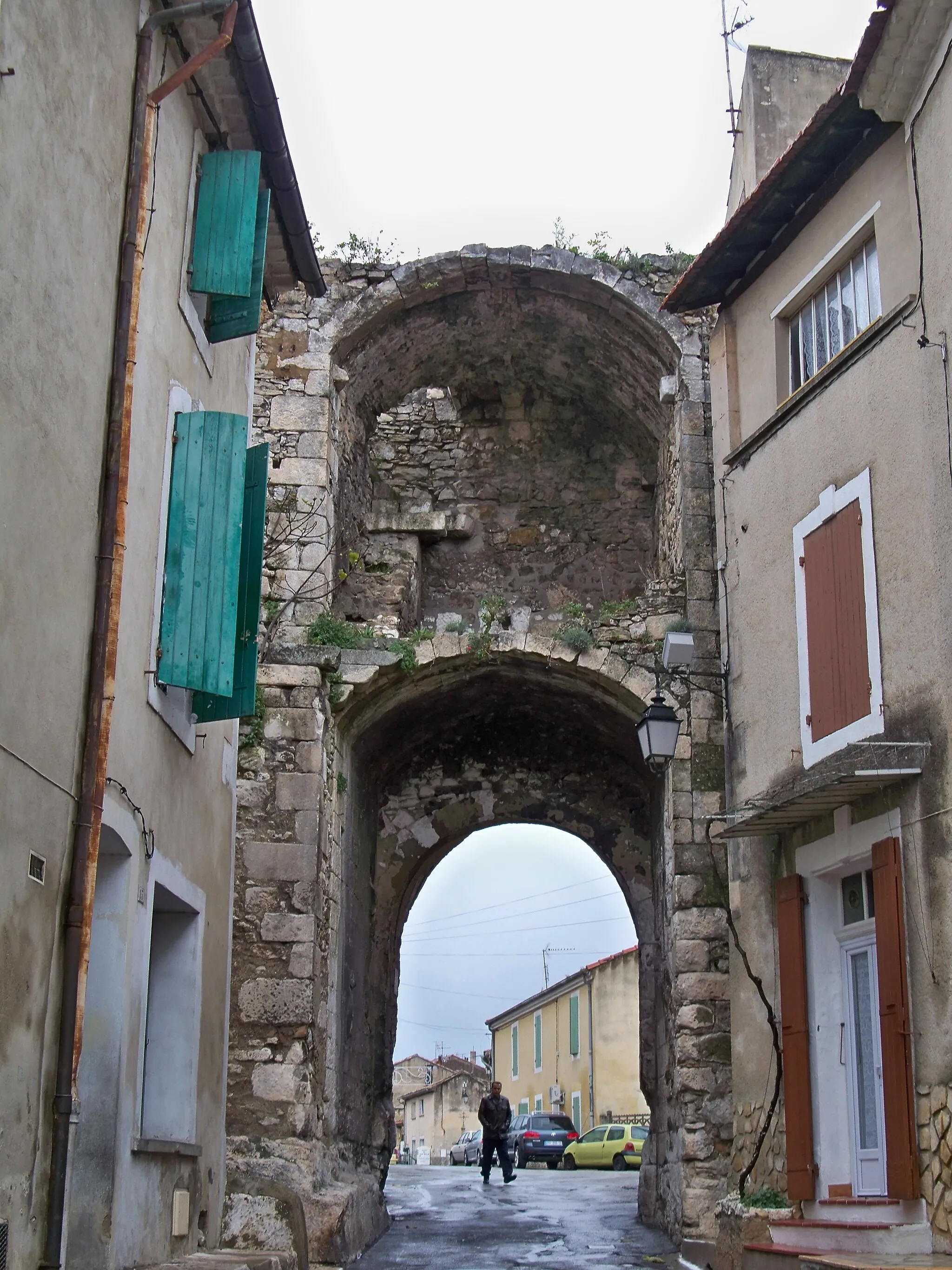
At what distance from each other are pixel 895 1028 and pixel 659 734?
2.88 m

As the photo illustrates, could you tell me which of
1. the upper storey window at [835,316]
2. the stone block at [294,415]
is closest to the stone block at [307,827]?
the stone block at [294,415]

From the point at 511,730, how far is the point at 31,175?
891 centimetres

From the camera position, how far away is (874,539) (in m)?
7.79

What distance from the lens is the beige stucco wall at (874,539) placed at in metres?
6.98

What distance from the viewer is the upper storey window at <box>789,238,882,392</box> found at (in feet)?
27.9

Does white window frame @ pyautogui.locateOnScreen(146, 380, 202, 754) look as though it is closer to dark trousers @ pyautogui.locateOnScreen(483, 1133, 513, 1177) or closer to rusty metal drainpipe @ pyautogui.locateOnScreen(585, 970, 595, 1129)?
dark trousers @ pyautogui.locateOnScreen(483, 1133, 513, 1177)

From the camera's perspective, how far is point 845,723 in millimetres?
7910

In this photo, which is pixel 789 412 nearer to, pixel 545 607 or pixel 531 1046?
pixel 545 607

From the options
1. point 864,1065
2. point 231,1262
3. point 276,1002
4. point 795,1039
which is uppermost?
point 276,1002

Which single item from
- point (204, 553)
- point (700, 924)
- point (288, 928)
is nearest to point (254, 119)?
point (204, 553)

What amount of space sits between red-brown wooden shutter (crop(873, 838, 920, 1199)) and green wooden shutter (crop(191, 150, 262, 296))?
4.52m

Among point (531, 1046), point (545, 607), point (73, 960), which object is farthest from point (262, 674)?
point (531, 1046)

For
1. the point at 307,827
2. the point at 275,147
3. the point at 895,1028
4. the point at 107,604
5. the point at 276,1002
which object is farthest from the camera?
the point at 307,827

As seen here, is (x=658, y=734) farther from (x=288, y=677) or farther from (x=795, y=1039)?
(x=288, y=677)
